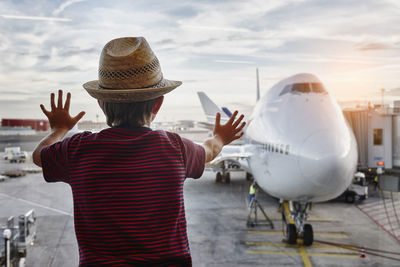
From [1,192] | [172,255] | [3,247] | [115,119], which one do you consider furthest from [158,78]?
[1,192]

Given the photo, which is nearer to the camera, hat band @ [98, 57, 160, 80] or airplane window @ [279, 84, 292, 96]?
hat band @ [98, 57, 160, 80]

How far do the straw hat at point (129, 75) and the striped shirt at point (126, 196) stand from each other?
0.54 ft

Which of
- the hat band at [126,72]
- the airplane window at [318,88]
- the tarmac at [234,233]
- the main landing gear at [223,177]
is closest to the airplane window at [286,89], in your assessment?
the airplane window at [318,88]

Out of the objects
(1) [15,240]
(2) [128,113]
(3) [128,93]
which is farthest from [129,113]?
(1) [15,240]

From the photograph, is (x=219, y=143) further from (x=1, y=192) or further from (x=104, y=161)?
(x=1, y=192)

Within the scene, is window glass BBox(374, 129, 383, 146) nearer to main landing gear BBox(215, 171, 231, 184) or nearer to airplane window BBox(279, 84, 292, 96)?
airplane window BBox(279, 84, 292, 96)

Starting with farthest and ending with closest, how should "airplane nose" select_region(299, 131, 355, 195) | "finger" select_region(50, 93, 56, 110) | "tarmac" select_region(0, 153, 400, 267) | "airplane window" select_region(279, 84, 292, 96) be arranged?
"airplane window" select_region(279, 84, 292, 96)
"tarmac" select_region(0, 153, 400, 267)
"airplane nose" select_region(299, 131, 355, 195)
"finger" select_region(50, 93, 56, 110)

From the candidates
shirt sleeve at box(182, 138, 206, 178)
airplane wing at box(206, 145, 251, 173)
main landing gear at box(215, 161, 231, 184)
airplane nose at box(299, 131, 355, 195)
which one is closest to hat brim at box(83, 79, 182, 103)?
shirt sleeve at box(182, 138, 206, 178)

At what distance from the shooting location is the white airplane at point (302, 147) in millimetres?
7094

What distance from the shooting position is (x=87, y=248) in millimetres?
1579

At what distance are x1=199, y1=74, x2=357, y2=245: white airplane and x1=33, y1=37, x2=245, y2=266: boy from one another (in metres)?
5.90

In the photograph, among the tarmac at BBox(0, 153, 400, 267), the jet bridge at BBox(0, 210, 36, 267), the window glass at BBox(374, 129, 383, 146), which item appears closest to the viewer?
the jet bridge at BBox(0, 210, 36, 267)

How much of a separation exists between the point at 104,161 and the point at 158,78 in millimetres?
464

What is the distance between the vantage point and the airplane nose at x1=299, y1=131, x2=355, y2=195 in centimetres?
694
